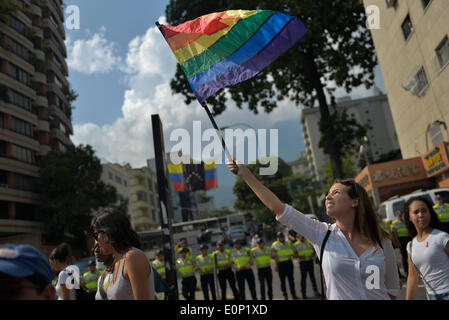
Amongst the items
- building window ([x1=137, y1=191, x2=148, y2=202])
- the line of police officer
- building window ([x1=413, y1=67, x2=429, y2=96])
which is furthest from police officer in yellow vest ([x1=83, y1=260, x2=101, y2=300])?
building window ([x1=137, y1=191, x2=148, y2=202])

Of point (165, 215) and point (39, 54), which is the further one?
point (39, 54)

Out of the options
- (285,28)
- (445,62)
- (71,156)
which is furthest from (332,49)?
(71,156)

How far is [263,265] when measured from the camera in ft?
35.9

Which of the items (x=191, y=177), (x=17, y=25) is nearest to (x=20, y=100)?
(x=17, y=25)

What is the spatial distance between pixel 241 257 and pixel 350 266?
935 centimetres

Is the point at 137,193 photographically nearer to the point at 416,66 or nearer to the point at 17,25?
the point at 17,25

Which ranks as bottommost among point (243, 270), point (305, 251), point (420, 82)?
point (243, 270)

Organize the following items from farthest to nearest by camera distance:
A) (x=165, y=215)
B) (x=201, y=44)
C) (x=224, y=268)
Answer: (x=224, y=268), (x=201, y=44), (x=165, y=215)

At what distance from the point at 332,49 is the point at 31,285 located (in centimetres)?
2069

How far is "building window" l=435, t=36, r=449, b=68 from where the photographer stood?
16.0 metres

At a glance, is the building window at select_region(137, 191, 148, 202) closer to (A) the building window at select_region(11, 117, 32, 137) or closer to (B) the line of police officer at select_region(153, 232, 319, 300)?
(A) the building window at select_region(11, 117, 32, 137)

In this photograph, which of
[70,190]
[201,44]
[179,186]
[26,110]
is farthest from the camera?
[26,110]

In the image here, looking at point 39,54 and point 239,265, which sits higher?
point 39,54

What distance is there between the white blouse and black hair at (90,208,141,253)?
1.04 metres
